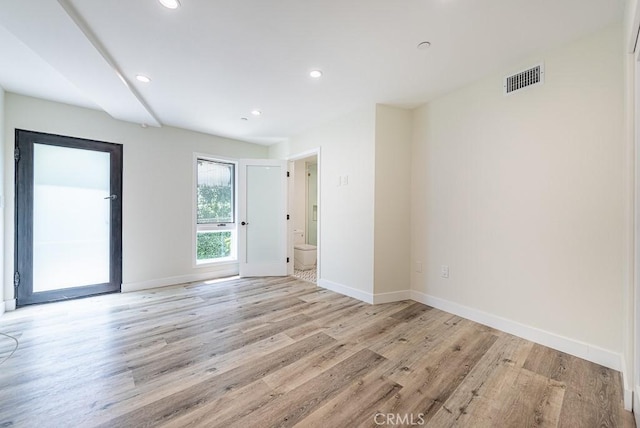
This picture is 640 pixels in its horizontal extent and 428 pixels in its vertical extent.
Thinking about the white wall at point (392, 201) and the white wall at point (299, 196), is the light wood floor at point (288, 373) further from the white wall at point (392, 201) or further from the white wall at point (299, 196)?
the white wall at point (299, 196)

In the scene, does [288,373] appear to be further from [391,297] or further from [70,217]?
[70,217]

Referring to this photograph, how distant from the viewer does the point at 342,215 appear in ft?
11.7

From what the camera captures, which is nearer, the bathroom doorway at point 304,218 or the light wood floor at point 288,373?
the light wood floor at point 288,373

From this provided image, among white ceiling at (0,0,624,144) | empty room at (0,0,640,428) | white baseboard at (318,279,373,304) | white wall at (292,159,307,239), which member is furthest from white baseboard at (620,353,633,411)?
white wall at (292,159,307,239)

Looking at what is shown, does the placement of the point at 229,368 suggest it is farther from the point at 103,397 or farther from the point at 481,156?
the point at 481,156

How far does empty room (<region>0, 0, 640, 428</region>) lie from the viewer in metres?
1.61

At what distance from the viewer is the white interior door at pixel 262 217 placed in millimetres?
4516

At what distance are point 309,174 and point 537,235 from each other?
16.0ft

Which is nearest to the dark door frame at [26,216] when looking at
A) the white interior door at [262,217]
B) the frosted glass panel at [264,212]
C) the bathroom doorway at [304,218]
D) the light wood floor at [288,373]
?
the light wood floor at [288,373]

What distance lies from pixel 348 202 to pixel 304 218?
2.78 meters

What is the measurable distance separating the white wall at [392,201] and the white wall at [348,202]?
0.09 metres

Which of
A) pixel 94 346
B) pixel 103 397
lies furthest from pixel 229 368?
pixel 94 346

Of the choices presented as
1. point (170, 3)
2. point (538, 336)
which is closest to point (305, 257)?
point (538, 336)

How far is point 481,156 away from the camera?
102 inches
